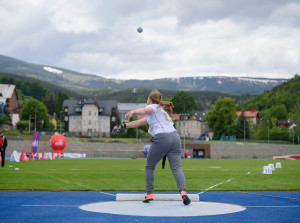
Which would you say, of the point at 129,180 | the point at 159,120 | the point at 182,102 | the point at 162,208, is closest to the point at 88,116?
the point at 182,102

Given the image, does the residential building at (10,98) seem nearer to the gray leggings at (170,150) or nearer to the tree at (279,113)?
the tree at (279,113)

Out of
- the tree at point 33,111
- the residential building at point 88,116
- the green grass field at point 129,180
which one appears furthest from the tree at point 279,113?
the green grass field at point 129,180

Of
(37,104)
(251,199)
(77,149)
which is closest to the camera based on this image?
(251,199)

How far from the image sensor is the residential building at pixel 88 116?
120 meters

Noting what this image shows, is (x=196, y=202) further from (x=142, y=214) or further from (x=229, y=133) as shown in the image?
(x=229, y=133)

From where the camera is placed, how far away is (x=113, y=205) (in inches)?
296

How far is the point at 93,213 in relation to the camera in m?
6.50

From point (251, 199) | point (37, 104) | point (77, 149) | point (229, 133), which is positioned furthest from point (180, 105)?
point (251, 199)

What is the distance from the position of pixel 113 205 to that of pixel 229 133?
10765 cm

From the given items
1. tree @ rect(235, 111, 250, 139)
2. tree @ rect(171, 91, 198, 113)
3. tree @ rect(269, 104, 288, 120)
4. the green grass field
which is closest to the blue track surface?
the green grass field

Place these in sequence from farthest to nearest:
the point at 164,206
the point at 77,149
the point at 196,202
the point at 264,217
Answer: the point at 77,149
the point at 196,202
the point at 164,206
the point at 264,217

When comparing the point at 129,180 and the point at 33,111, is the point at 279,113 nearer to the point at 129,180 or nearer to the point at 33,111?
the point at 33,111

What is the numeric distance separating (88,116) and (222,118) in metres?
37.8

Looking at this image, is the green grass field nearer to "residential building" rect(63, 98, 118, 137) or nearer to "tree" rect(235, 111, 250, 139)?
"tree" rect(235, 111, 250, 139)
